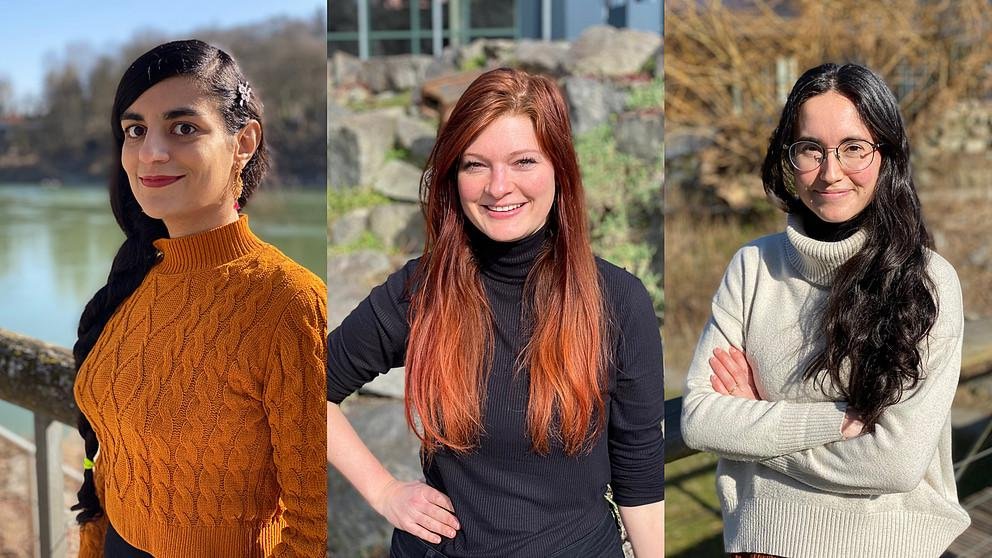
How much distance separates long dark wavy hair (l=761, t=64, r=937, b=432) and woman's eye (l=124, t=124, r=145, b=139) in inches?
39.8

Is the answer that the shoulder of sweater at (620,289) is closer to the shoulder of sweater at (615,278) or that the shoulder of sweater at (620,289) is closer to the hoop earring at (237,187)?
the shoulder of sweater at (615,278)

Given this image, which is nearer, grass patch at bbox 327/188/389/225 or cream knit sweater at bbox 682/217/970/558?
cream knit sweater at bbox 682/217/970/558

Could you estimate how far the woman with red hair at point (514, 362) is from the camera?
1251 millimetres

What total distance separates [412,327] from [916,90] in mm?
6560

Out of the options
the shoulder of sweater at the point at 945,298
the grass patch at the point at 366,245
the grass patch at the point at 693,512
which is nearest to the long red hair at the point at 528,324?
the shoulder of sweater at the point at 945,298

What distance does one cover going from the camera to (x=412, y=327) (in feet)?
4.27

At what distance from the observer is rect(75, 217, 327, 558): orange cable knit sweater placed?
123 centimetres

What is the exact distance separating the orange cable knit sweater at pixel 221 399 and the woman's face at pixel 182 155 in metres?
0.04

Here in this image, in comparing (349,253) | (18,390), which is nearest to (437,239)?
(18,390)

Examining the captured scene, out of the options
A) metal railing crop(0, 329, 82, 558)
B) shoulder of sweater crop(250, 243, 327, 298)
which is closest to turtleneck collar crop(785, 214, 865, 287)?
shoulder of sweater crop(250, 243, 327, 298)

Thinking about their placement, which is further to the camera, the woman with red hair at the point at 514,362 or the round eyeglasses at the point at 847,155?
the round eyeglasses at the point at 847,155

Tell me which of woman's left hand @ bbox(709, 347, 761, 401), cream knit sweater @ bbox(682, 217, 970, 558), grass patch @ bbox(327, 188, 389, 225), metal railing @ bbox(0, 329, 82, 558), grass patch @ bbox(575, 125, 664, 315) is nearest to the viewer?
cream knit sweater @ bbox(682, 217, 970, 558)

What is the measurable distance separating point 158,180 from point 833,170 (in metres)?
1.01

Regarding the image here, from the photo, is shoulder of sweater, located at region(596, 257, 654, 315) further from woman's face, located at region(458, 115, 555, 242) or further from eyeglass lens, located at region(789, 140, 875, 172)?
eyeglass lens, located at region(789, 140, 875, 172)
